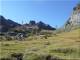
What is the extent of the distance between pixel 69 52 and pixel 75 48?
149 cm

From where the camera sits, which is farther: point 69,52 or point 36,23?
point 36,23

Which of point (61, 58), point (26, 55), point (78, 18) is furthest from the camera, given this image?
point (78, 18)

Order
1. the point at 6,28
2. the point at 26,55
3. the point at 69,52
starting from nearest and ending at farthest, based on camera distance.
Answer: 1. the point at 26,55
2. the point at 69,52
3. the point at 6,28

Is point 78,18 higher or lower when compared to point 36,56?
higher

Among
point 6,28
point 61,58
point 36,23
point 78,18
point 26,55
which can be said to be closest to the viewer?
point 61,58

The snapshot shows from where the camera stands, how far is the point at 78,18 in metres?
134

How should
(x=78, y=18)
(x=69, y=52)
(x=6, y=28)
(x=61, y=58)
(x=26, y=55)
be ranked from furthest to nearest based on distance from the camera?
1. (x=6, y=28)
2. (x=78, y=18)
3. (x=69, y=52)
4. (x=26, y=55)
5. (x=61, y=58)

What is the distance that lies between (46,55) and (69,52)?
7017 millimetres

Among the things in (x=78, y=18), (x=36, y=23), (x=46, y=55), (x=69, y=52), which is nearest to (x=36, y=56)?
(x=46, y=55)

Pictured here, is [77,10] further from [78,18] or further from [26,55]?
[26,55]

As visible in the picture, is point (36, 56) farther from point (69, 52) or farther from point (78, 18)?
point (78, 18)

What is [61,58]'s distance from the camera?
31.5 meters

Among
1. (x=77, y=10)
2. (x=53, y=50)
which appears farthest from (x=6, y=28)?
(x=53, y=50)

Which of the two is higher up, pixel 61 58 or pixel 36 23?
pixel 36 23
